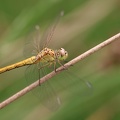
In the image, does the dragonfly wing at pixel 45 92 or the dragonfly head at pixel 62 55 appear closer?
the dragonfly wing at pixel 45 92

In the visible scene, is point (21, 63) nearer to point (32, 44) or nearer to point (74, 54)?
point (32, 44)

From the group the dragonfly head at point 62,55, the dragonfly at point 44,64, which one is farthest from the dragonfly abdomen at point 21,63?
the dragonfly head at point 62,55

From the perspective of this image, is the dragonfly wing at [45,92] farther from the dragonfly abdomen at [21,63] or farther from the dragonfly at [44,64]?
Answer: the dragonfly abdomen at [21,63]

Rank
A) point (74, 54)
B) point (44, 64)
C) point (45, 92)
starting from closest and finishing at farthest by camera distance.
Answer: point (45, 92), point (44, 64), point (74, 54)

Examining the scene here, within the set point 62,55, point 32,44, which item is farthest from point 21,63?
point 62,55

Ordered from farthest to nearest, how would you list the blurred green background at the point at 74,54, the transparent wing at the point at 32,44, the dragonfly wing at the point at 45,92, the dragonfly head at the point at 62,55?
the blurred green background at the point at 74,54 < the transparent wing at the point at 32,44 < the dragonfly head at the point at 62,55 < the dragonfly wing at the point at 45,92

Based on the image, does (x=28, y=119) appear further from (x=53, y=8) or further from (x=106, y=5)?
(x=106, y=5)

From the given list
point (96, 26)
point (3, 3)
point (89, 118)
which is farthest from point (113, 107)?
point (3, 3)
